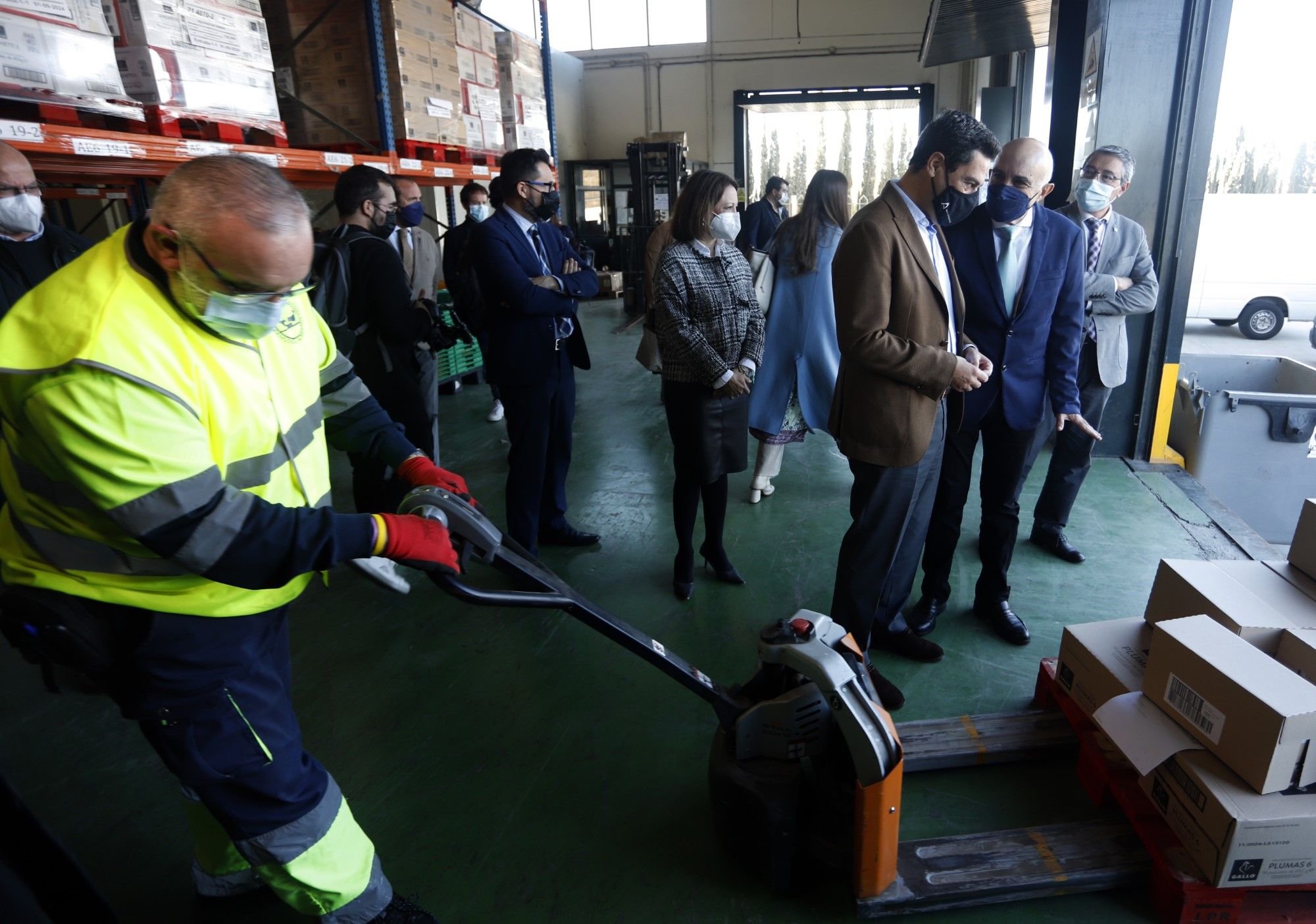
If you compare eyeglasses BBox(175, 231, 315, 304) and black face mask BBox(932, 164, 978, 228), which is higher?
black face mask BBox(932, 164, 978, 228)

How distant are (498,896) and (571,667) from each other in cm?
106

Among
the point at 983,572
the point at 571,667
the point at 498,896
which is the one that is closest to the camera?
the point at 498,896

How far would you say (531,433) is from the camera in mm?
3594

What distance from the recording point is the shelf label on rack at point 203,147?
12.0ft

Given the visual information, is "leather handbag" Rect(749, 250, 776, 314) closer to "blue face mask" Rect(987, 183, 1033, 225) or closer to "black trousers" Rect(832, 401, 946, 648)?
"blue face mask" Rect(987, 183, 1033, 225)

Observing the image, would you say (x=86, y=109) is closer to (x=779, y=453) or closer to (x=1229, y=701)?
(x=779, y=453)

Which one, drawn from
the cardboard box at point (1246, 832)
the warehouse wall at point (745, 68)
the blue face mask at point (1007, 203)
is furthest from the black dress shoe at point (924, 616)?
the warehouse wall at point (745, 68)

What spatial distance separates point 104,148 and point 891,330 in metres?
3.26

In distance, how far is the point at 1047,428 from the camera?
3.43 meters

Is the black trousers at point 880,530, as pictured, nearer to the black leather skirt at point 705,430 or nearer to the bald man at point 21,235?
the black leather skirt at point 705,430

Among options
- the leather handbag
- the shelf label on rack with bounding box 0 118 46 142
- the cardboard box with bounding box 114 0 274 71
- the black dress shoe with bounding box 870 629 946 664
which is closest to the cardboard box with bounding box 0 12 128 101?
the shelf label on rack with bounding box 0 118 46 142

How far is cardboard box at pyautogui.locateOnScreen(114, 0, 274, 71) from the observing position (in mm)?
3338

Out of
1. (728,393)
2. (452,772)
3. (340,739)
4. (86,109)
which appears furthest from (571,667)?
(86,109)

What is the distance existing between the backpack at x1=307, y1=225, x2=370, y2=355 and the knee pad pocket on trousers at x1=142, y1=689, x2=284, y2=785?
7.40 ft
